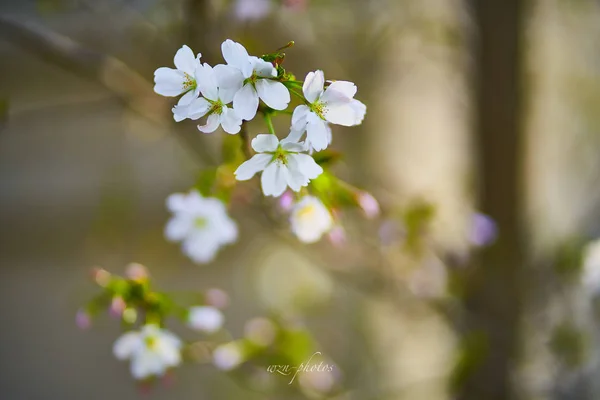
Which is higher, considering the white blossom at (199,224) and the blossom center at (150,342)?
the white blossom at (199,224)

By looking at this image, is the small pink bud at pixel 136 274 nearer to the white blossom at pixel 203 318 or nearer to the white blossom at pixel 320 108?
the white blossom at pixel 203 318

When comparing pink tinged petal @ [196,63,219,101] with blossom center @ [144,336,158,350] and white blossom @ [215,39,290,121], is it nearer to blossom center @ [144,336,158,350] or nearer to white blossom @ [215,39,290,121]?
white blossom @ [215,39,290,121]

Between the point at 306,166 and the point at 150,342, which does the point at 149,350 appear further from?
the point at 306,166

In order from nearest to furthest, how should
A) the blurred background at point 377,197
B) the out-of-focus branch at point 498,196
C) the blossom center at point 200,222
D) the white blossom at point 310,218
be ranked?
the white blossom at point 310,218
the blossom center at point 200,222
the blurred background at point 377,197
the out-of-focus branch at point 498,196

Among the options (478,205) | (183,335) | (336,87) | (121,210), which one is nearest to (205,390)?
(183,335)

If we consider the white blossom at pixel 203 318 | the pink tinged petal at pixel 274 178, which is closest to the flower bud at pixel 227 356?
the white blossom at pixel 203 318

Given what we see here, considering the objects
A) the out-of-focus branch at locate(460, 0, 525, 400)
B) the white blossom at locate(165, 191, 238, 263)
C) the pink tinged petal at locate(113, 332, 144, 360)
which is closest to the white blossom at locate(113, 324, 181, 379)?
the pink tinged petal at locate(113, 332, 144, 360)
